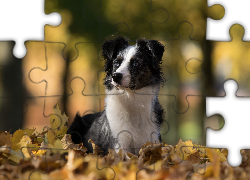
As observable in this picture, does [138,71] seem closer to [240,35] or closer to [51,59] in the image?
[240,35]

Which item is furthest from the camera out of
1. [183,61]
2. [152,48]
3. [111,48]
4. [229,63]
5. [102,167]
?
[183,61]

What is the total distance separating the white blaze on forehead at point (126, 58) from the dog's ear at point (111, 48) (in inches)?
6.1

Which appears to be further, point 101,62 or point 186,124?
point 186,124

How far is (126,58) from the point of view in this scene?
170 inches

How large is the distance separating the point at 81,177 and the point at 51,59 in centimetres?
510

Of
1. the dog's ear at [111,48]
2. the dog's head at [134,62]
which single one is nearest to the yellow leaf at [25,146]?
the dog's head at [134,62]

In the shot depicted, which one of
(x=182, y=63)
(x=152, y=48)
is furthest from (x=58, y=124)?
(x=182, y=63)

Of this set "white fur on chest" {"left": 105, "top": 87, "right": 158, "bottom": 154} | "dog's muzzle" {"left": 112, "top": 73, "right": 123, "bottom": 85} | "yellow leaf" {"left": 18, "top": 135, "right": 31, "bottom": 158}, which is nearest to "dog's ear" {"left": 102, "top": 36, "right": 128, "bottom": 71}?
"white fur on chest" {"left": 105, "top": 87, "right": 158, "bottom": 154}

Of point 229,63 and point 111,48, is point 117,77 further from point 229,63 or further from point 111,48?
point 229,63

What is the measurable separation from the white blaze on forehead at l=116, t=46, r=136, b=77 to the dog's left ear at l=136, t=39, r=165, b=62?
15cm

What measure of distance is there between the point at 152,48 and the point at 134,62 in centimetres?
39

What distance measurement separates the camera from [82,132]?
5547mm

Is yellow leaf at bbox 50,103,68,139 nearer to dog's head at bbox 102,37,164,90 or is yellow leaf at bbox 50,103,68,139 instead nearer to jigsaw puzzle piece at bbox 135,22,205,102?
dog's head at bbox 102,37,164,90

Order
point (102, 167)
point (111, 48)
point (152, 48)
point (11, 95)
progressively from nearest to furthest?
1. point (102, 167)
2. point (152, 48)
3. point (111, 48)
4. point (11, 95)
